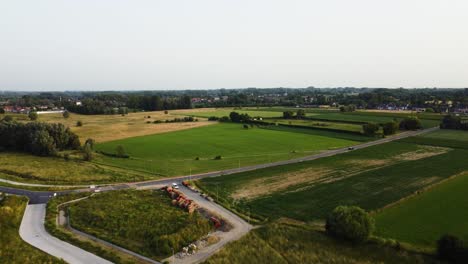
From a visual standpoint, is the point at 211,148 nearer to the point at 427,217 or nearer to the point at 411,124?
the point at 427,217

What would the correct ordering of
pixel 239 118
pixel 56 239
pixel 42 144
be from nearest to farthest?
pixel 56 239
pixel 42 144
pixel 239 118

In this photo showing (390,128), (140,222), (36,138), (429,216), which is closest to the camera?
(140,222)

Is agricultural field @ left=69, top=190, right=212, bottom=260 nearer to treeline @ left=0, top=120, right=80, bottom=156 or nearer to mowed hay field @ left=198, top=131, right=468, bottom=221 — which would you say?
mowed hay field @ left=198, top=131, right=468, bottom=221

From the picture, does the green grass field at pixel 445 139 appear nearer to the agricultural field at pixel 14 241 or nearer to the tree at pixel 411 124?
the tree at pixel 411 124

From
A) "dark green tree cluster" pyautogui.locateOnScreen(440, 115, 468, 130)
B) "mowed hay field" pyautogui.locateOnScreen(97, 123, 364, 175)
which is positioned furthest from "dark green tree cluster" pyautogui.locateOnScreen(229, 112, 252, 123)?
"dark green tree cluster" pyautogui.locateOnScreen(440, 115, 468, 130)

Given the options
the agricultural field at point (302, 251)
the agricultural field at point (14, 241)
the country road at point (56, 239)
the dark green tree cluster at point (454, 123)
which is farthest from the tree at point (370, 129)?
the agricultural field at point (14, 241)

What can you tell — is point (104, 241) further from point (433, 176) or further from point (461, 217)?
point (433, 176)

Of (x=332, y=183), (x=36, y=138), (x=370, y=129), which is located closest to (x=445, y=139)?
(x=370, y=129)
